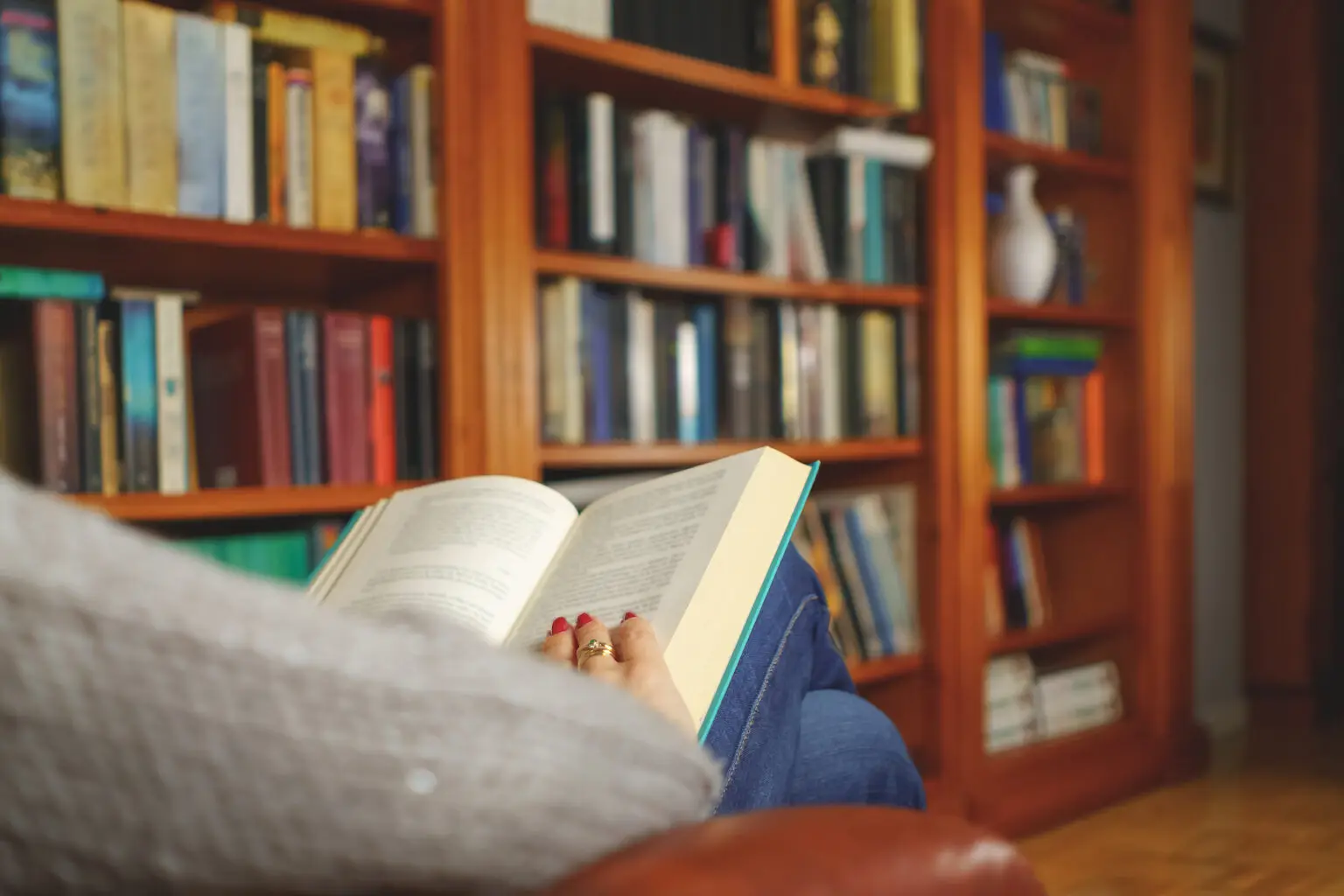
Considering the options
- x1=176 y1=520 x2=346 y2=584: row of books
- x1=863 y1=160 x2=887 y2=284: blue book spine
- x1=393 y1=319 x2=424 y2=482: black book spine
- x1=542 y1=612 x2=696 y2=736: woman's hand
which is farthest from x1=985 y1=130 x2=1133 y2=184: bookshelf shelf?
x1=542 y1=612 x2=696 y2=736: woman's hand

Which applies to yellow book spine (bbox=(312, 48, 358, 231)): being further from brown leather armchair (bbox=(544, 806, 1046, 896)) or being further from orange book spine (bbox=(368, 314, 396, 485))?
brown leather armchair (bbox=(544, 806, 1046, 896))

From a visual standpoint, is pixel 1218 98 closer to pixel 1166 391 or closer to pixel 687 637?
pixel 1166 391

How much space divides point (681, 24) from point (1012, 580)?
1357 mm

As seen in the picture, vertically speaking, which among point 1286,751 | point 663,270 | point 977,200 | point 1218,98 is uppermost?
point 1218,98

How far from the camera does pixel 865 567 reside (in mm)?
2000

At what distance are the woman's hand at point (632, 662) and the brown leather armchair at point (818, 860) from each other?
4.7 inches

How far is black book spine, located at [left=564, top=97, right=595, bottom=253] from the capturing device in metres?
1.66

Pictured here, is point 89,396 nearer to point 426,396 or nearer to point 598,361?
point 426,396

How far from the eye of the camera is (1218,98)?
3.05 meters

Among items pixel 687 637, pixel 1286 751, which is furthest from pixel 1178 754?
pixel 687 637

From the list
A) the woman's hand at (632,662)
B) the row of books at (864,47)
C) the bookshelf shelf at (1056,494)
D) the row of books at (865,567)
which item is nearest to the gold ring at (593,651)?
the woman's hand at (632,662)

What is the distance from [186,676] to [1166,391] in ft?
8.43

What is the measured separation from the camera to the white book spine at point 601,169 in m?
1.66

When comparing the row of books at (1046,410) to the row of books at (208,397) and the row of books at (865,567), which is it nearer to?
→ the row of books at (865,567)
